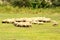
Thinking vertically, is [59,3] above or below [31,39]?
below

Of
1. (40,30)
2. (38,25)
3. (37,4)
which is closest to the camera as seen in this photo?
(40,30)

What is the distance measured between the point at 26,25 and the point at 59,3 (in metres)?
12.5

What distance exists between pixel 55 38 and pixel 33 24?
11.9ft

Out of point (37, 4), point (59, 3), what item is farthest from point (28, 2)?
point (59, 3)

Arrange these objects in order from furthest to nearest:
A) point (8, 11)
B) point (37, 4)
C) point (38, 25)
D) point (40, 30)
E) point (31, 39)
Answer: point (37, 4) → point (8, 11) → point (38, 25) → point (40, 30) → point (31, 39)

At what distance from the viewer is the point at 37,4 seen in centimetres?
2312

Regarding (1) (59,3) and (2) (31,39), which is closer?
(2) (31,39)

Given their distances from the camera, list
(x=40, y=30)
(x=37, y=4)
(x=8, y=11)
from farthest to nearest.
A: (x=37, y=4) → (x=8, y=11) → (x=40, y=30)

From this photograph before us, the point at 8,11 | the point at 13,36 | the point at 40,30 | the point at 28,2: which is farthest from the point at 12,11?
the point at 13,36

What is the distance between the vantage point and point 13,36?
31.6 ft

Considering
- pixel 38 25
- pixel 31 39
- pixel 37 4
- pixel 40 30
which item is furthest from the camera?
pixel 37 4

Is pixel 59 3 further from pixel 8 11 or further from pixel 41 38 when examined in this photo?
pixel 41 38

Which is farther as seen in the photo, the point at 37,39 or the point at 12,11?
the point at 12,11

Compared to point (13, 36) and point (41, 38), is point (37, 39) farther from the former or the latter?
point (13, 36)
